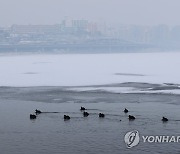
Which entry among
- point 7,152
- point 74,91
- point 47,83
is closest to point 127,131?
point 7,152

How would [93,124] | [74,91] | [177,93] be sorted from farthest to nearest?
1. [74,91]
2. [177,93]
3. [93,124]

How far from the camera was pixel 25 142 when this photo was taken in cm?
2378

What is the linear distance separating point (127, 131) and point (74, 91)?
20.0 metres

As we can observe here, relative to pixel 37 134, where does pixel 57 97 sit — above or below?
above

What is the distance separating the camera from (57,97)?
4103 centimetres

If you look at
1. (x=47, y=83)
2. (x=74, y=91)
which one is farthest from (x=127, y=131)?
(x=47, y=83)

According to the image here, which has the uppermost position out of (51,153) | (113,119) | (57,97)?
(57,97)

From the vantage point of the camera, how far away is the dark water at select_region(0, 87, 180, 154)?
74.2ft

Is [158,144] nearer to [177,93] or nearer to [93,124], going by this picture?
[93,124]

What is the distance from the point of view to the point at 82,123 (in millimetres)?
28562

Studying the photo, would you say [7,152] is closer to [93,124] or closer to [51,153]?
[51,153]

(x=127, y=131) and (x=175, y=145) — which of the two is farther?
(x=127, y=131)

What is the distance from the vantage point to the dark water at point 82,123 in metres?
22.6

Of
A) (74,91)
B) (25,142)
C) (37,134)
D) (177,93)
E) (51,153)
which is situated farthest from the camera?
(74,91)
